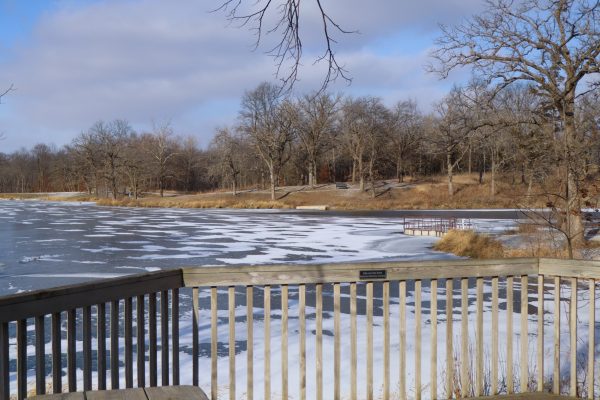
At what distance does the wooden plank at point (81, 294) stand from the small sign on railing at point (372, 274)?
3.94 feet

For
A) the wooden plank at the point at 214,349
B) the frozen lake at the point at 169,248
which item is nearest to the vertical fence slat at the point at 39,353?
the wooden plank at the point at 214,349

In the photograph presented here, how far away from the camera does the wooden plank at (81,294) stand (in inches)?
116

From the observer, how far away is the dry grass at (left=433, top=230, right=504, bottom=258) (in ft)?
66.4

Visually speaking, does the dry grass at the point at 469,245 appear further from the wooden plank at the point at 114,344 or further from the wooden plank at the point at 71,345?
the wooden plank at the point at 71,345

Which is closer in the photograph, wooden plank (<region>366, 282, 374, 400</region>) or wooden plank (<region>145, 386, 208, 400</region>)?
wooden plank (<region>145, 386, 208, 400</region>)

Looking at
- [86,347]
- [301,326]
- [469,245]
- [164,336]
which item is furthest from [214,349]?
[469,245]

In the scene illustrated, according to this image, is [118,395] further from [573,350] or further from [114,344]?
[573,350]

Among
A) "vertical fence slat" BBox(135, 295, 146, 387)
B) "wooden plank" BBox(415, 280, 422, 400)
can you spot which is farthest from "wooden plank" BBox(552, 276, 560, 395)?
"vertical fence slat" BBox(135, 295, 146, 387)

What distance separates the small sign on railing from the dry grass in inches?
646

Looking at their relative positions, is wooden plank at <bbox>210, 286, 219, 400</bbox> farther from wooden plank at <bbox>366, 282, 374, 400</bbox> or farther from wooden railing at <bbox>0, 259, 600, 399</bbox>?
wooden plank at <bbox>366, 282, 374, 400</bbox>

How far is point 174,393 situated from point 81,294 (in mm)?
1330

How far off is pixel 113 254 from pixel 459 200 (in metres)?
44.7

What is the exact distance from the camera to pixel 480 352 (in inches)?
162

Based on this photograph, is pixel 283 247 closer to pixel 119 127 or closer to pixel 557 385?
pixel 557 385
